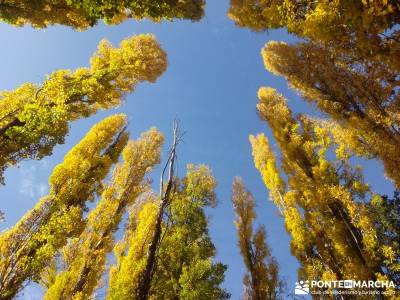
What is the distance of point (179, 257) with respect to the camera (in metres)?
13.2

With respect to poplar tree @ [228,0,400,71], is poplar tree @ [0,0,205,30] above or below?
above

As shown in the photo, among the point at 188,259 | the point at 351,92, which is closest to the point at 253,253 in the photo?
the point at 188,259

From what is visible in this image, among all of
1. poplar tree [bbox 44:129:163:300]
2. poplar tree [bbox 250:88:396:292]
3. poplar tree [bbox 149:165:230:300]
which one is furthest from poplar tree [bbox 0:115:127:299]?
poplar tree [bbox 250:88:396:292]

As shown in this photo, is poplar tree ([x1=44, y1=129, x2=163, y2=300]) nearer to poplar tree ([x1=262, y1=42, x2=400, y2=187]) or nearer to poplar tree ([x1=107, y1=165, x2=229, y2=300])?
poplar tree ([x1=107, y1=165, x2=229, y2=300])

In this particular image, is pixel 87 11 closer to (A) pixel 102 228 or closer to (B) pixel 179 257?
(A) pixel 102 228

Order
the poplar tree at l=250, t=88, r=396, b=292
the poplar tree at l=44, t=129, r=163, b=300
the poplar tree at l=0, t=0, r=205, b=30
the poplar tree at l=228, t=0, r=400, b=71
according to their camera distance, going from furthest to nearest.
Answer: the poplar tree at l=44, t=129, r=163, b=300
the poplar tree at l=250, t=88, r=396, b=292
the poplar tree at l=0, t=0, r=205, b=30
the poplar tree at l=228, t=0, r=400, b=71

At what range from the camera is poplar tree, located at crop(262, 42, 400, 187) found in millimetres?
8078

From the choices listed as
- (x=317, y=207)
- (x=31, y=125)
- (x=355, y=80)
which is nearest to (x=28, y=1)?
(x=31, y=125)

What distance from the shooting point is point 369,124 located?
8.89m

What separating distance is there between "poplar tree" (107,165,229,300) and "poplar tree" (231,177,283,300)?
149 cm

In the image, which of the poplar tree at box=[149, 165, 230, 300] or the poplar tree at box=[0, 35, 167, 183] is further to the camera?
the poplar tree at box=[149, 165, 230, 300]

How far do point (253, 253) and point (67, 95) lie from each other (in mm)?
10722

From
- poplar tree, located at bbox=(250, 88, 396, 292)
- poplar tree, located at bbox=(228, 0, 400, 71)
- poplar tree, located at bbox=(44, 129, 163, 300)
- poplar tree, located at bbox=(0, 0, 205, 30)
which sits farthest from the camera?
poplar tree, located at bbox=(44, 129, 163, 300)

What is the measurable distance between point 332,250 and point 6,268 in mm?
11247
